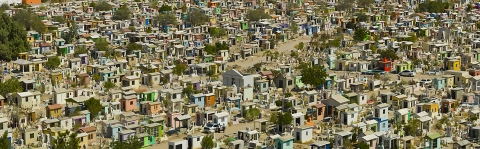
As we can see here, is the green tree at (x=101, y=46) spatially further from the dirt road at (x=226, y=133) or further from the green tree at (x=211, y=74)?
the dirt road at (x=226, y=133)

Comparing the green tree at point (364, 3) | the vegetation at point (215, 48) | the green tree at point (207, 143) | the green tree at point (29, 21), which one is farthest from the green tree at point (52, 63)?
the green tree at point (364, 3)

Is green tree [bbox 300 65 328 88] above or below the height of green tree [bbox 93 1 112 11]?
below

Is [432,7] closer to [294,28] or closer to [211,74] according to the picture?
[294,28]

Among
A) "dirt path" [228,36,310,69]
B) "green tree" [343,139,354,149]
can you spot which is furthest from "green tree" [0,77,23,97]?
"green tree" [343,139,354,149]

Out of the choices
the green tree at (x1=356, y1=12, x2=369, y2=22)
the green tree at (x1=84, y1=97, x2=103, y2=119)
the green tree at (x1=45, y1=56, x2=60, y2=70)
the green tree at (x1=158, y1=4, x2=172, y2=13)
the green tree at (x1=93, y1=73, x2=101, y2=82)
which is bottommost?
the green tree at (x1=84, y1=97, x2=103, y2=119)

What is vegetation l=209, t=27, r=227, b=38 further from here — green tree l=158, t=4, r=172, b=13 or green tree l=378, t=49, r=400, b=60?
green tree l=378, t=49, r=400, b=60

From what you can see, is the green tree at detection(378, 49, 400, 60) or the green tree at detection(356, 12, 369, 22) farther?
the green tree at detection(356, 12, 369, 22)

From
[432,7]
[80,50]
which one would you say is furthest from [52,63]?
[432,7]

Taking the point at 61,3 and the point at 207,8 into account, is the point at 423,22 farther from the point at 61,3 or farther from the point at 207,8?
the point at 61,3
